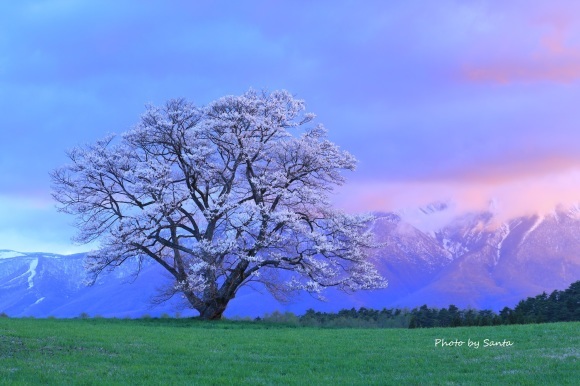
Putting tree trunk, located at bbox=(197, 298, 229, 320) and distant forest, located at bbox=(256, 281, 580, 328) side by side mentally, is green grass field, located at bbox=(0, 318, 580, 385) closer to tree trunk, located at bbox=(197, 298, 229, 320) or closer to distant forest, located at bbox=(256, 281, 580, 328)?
distant forest, located at bbox=(256, 281, 580, 328)

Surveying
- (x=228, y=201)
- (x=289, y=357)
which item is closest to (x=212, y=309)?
(x=228, y=201)

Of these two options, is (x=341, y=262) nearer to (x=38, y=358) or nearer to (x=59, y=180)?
(x=59, y=180)

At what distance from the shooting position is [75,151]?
48.9 meters

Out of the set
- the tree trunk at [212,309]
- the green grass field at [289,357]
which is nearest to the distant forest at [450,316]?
the tree trunk at [212,309]

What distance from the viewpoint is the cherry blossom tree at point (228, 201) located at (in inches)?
1806

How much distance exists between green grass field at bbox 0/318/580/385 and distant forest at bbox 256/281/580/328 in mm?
9364

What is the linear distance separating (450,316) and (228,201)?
601 inches

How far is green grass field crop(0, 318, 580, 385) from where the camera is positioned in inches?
854

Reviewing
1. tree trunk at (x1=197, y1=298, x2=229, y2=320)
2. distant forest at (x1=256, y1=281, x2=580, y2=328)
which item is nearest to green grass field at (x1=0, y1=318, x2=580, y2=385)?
distant forest at (x1=256, y1=281, x2=580, y2=328)

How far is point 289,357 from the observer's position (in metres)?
26.5

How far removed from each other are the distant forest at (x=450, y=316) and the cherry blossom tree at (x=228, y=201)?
2.49 metres

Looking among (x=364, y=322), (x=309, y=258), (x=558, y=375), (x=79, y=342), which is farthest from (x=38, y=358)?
(x=364, y=322)

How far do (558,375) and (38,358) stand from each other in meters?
15.9

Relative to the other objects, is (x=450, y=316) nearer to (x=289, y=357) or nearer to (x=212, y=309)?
(x=212, y=309)
